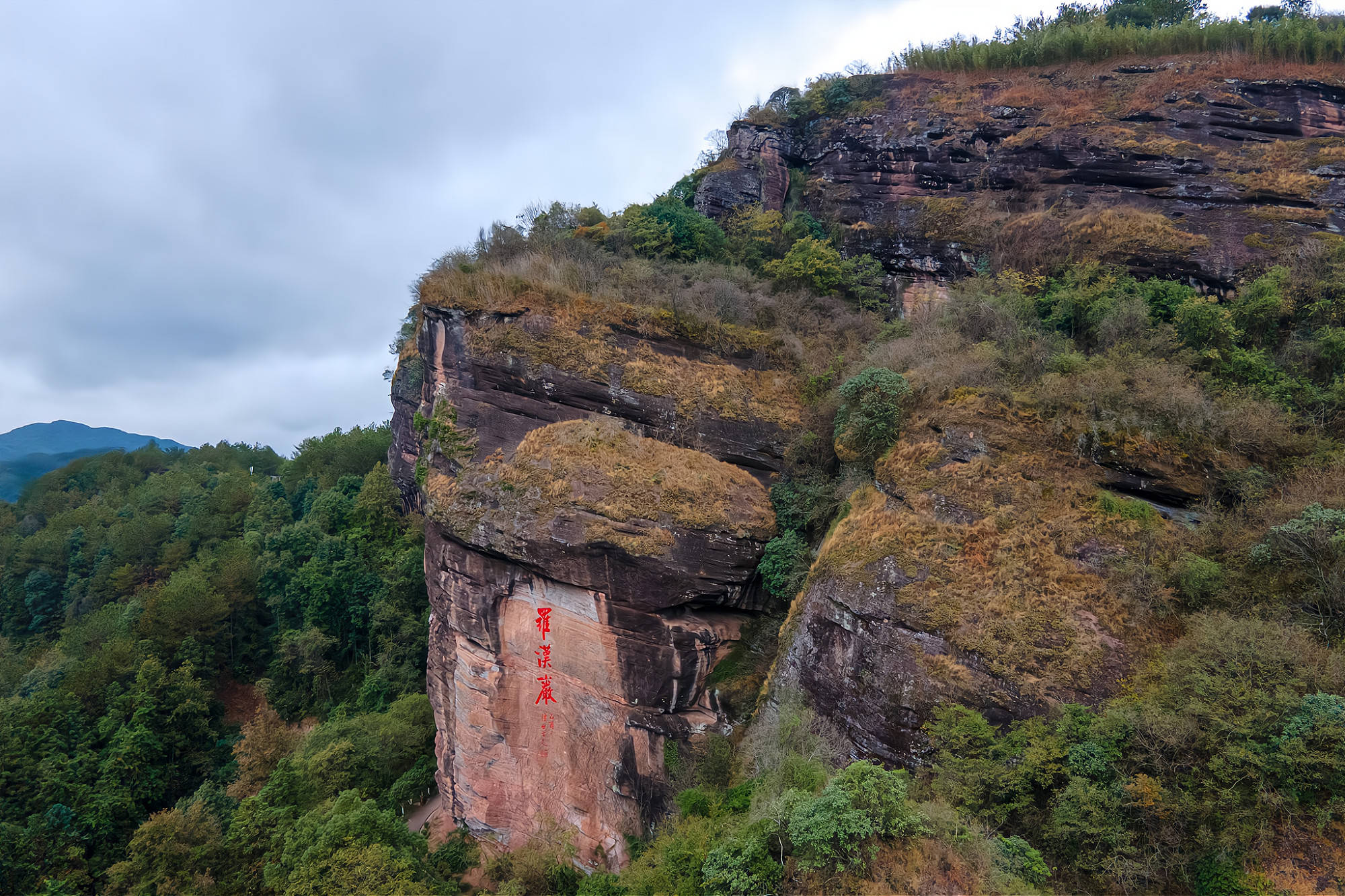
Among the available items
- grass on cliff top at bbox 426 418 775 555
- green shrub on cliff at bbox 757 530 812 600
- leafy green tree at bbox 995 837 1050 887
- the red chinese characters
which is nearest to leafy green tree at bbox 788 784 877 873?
leafy green tree at bbox 995 837 1050 887

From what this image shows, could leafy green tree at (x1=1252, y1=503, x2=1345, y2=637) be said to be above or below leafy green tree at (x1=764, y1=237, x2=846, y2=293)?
below

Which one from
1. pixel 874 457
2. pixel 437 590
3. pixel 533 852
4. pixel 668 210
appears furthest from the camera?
pixel 668 210

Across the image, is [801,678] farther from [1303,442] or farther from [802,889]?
[1303,442]

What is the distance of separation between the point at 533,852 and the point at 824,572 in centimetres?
1221

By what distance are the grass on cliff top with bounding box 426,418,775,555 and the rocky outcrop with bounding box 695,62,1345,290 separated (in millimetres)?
13012

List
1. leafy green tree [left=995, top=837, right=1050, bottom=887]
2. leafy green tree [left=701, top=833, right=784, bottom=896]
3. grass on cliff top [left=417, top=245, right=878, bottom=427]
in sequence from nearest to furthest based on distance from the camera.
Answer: leafy green tree [left=995, top=837, right=1050, bottom=887], leafy green tree [left=701, top=833, right=784, bottom=896], grass on cliff top [left=417, top=245, right=878, bottom=427]

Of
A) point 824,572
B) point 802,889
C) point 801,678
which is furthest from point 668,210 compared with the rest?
point 802,889

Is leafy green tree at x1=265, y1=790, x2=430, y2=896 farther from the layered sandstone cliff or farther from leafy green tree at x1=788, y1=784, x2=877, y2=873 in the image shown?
leafy green tree at x1=788, y1=784, x2=877, y2=873

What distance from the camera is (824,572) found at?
41.3 feet

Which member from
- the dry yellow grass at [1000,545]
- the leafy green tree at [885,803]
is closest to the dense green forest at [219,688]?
the leafy green tree at [885,803]

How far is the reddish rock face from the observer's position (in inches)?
588

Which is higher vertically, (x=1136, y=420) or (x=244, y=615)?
(x=1136, y=420)

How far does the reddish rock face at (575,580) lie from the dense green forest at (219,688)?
3738mm

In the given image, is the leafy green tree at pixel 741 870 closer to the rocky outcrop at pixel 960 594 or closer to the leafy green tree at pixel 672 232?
the rocky outcrop at pixel 960 594
